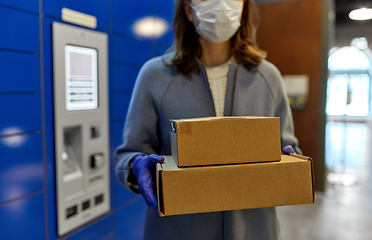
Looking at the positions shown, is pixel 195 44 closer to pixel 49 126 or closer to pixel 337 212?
pixel 49 126

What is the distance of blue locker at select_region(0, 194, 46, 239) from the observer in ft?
5.19

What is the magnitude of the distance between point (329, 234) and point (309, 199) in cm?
274

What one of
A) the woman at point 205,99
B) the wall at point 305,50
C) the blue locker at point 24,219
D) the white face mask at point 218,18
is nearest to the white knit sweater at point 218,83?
the woman at point 205,99

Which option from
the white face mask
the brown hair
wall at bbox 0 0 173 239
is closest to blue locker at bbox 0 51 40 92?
wall at bbox 0 0 173 239

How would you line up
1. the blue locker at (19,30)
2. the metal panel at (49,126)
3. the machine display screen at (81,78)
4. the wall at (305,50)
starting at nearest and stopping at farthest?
1. the blue locker at (19,30)
2. the metal panel at (49,126)
3. the machine display screen at (81,78)
4. the wall at (305,50)

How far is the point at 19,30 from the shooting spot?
160cm

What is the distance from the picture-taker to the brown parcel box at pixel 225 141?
2.70 feet

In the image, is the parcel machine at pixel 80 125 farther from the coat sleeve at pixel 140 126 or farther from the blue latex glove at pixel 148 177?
the blue latex glove at pixel 148 177

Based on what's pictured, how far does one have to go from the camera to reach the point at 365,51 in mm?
12398

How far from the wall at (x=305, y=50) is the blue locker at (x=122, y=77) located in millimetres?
2471

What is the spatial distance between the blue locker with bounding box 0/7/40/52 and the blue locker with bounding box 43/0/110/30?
121mm

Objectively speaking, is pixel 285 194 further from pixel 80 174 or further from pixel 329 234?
pixel 329 234

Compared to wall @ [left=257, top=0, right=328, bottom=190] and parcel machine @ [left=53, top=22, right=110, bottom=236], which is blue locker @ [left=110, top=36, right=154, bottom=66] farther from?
wall @ [left=257, top=0, right=328, bottom=190]

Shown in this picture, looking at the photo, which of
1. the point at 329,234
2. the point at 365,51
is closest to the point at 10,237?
the point at 329,234
